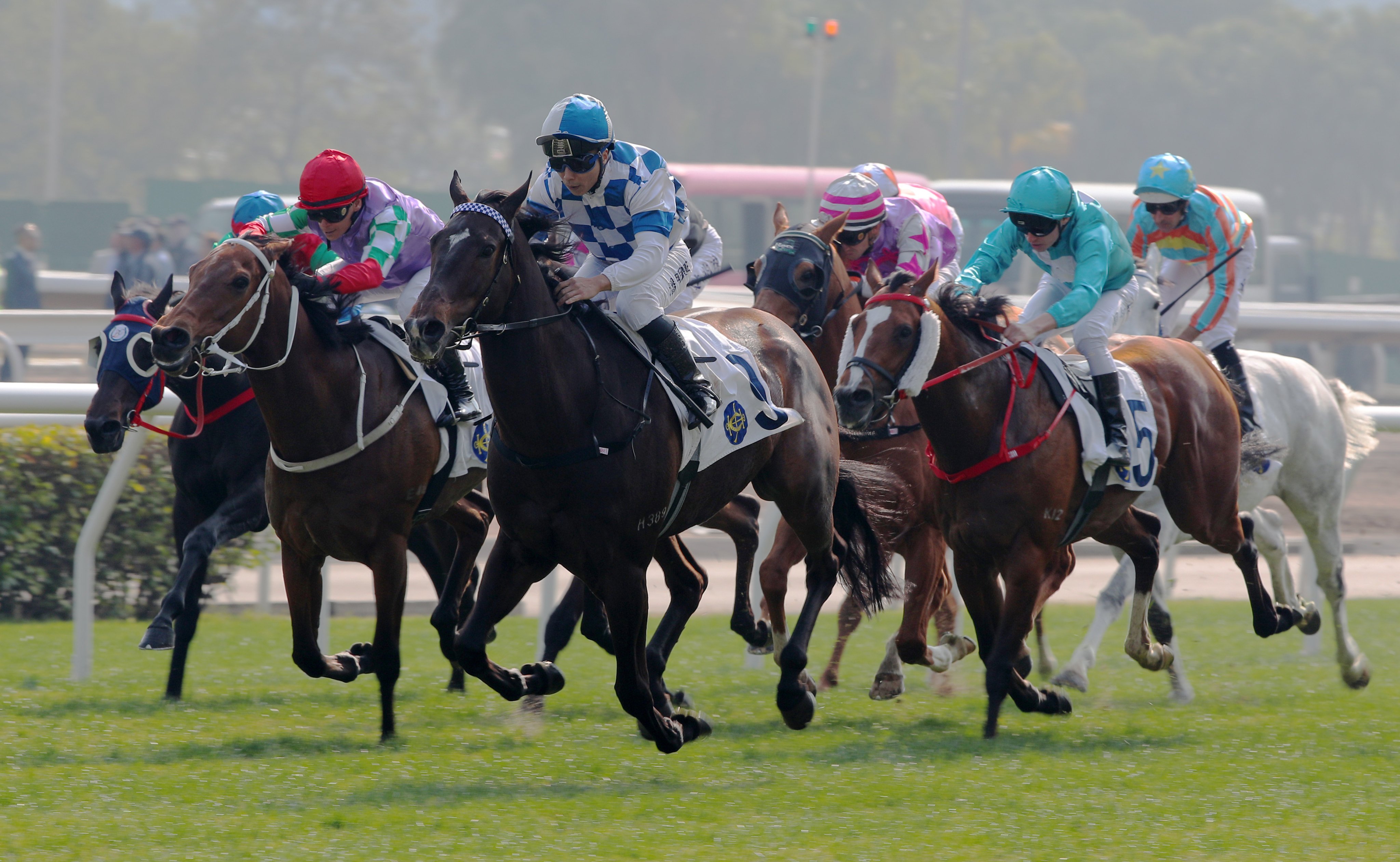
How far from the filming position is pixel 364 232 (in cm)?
557

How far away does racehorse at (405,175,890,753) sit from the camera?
4277mm

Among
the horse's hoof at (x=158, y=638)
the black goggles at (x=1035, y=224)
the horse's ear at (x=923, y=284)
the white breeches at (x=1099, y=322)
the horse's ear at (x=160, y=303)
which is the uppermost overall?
the black goggles at (x=1035, y=224)

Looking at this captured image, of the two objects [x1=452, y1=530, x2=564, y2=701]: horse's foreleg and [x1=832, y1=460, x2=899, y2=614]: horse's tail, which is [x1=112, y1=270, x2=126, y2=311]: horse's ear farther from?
[x1=832, y1=460, x2=899, y2=614]: horse's tail

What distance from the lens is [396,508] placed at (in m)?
5.15

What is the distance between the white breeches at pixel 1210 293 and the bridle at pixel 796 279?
1844 mm

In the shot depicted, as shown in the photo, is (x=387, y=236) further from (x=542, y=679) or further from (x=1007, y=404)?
(x=1007, y=404)

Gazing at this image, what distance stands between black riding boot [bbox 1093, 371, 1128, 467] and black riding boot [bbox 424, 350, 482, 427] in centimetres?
213

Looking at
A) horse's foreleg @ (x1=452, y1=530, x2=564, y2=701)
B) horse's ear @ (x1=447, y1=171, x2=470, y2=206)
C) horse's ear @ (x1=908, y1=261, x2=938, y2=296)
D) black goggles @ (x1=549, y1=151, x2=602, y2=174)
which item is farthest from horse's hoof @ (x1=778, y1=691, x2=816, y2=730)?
horse's ear @ (x1=447, y1=171, x2=470, y2=206)

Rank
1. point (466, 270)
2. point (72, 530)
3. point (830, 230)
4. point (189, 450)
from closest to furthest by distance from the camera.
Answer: point (466, 270) < point (189, 450) < point (830, 230) < point (72, 530)

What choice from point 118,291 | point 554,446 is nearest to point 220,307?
point 554,446

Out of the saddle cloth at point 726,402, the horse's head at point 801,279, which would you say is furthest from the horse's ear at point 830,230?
the saddle cloth at point 726,402

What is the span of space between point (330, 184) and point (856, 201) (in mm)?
2112

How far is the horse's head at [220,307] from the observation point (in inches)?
180

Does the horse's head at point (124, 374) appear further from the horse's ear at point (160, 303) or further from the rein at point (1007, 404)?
the rein at point (1007, 404)
